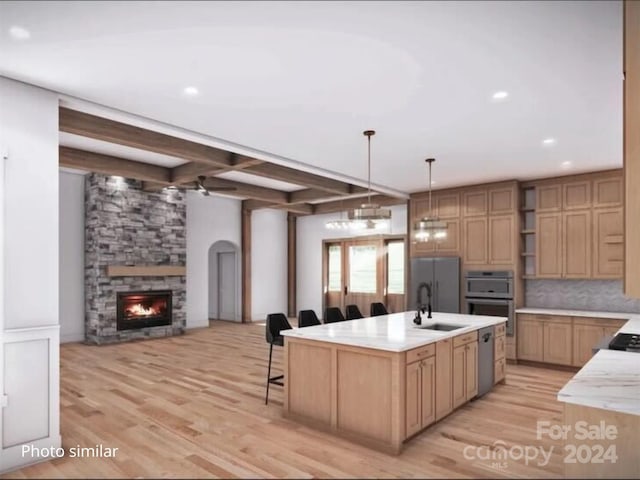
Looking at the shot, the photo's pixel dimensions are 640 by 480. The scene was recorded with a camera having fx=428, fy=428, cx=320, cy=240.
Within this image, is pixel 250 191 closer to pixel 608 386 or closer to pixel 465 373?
pixel 465 373

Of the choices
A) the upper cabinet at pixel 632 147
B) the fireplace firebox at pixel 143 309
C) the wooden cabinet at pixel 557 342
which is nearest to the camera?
the upper cabinet at pixel 632 147

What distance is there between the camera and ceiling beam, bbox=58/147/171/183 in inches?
240

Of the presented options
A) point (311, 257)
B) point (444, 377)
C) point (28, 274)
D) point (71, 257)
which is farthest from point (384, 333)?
point (311, 257)

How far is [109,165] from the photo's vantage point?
21.3ft

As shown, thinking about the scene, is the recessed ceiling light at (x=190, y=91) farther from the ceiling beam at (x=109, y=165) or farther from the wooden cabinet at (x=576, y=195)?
the wooden cabinet at (x=576, y=195)

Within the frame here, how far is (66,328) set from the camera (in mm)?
7773

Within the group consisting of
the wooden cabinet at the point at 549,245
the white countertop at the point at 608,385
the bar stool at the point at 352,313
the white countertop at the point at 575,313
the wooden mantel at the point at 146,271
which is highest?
the wooden cabinet at the point at 549,245

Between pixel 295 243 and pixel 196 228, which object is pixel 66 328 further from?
pixel 295 243

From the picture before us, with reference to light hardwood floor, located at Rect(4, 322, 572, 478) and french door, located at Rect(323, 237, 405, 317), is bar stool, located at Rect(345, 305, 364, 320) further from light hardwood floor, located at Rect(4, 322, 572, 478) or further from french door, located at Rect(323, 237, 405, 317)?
french door, located at Rect(323, 237, 405, 317)

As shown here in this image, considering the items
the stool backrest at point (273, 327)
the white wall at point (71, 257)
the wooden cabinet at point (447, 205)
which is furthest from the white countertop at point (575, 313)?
the white wall at point (71, 257)

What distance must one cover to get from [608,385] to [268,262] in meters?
9.61

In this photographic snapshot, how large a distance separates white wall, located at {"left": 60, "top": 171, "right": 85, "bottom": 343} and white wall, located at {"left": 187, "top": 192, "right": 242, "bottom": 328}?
2.23 meters

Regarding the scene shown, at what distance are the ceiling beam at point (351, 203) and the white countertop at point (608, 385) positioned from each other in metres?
5.70

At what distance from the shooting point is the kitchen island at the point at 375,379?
336 cm
